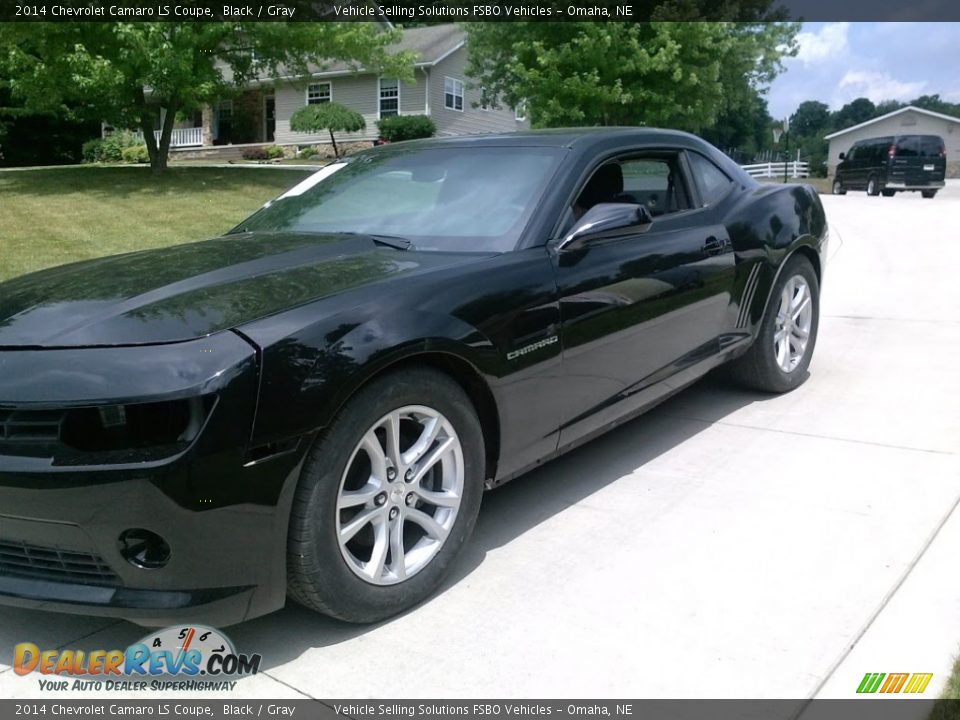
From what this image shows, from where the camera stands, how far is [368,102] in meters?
34.8

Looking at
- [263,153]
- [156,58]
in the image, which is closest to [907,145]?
[263,153]

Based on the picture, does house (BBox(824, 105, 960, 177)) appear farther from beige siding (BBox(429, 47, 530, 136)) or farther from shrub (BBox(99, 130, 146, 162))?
shrub (BBox(99, 130, 146, 162))

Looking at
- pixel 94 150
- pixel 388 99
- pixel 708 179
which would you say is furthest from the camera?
pixel 388 99

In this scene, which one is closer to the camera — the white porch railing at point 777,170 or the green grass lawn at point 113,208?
the green grass lawn at point 113,208

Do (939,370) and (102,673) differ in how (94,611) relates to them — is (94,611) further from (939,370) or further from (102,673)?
(939,370)

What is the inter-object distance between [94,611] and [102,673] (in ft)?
1.12

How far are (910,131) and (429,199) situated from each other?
210 feet

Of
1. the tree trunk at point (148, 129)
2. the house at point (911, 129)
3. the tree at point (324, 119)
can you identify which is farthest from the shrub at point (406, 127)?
the house at point (911, 129)

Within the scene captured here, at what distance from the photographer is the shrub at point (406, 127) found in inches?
1214

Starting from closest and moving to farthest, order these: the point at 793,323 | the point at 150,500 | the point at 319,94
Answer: the point at 150,500 < the point at 793,323 < the point at 319,94

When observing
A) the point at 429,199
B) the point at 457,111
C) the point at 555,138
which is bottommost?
the point at 429,199

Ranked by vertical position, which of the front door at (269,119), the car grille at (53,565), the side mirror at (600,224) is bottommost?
the car grille at (53,565)

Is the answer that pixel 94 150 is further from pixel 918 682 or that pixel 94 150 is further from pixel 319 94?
pixel 918 682

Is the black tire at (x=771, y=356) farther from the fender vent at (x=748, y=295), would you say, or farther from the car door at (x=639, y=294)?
the car door at (x=639, y=294)
